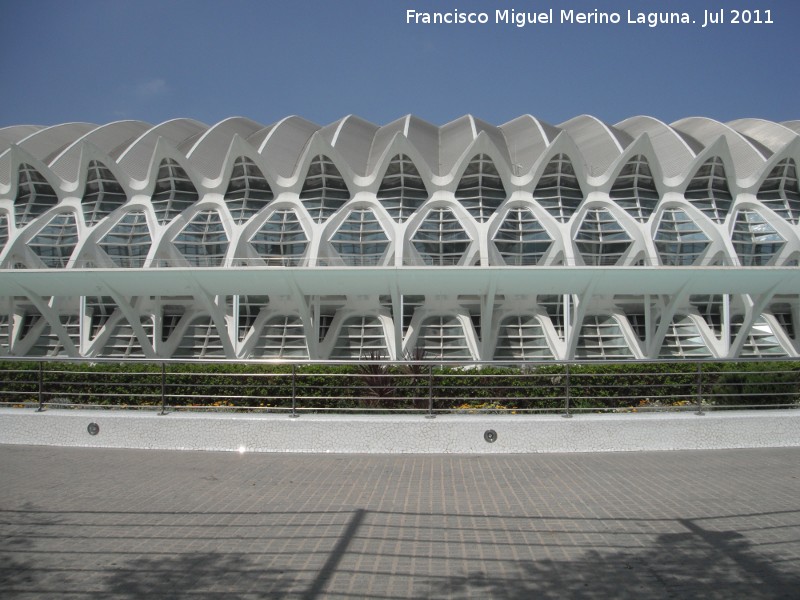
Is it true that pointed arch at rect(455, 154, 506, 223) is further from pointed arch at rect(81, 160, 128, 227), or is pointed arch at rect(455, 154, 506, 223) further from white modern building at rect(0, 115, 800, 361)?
pointed arch at rect(81, 160, 128, 227)

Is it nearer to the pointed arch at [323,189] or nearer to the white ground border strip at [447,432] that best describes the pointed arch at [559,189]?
the pointed arch at [323,189]

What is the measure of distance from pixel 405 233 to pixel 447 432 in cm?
1910

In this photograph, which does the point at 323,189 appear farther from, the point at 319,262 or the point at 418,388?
the point at 418,388

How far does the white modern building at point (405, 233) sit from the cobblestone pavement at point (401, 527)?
14839mm

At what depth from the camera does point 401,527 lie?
499 cm

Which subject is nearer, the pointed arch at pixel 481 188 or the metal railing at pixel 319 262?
the metal railing at pixel 319 262

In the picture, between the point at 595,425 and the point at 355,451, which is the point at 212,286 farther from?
the point at 595,425

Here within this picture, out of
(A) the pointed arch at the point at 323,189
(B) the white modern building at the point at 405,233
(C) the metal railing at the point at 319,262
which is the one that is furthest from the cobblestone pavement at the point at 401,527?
(A) the pointed arch at the point at 323,189

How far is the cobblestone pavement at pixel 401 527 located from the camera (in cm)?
391

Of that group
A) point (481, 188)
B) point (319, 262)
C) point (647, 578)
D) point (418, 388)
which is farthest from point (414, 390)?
point (481, 188)

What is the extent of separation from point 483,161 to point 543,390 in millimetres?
20792

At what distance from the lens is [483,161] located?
28406 mm

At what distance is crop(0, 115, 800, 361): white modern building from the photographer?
81.6ft

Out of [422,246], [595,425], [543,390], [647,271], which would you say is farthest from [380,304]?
[595,425]
